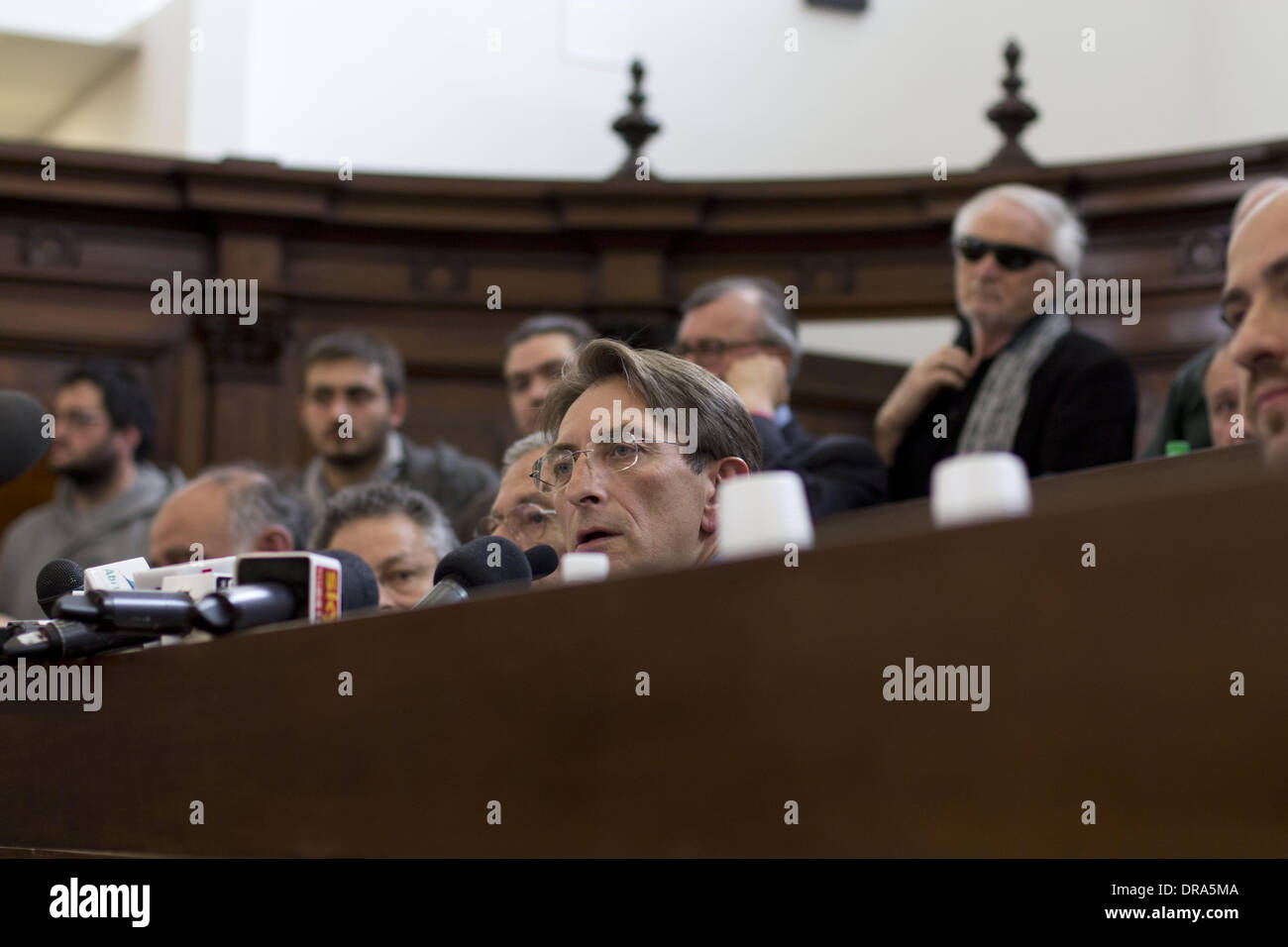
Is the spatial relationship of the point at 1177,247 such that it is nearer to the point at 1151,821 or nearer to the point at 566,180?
the point at 566,180

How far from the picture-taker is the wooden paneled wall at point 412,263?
465 cm

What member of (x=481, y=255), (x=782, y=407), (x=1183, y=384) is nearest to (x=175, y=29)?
(x=481, y=255)

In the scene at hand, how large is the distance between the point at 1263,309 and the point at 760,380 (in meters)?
1.67

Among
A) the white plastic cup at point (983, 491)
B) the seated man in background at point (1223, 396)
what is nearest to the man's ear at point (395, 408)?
the seated man in background at point (1223, 396)

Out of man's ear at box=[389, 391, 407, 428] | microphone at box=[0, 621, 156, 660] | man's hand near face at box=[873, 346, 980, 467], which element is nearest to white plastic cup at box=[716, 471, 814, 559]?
microphone at box=[0, 621, 156, 660]

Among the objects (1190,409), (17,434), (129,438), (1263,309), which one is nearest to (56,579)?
(17,434)

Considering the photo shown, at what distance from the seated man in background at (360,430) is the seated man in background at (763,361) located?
25.0 inches

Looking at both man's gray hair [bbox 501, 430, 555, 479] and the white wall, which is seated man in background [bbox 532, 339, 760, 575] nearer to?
man's gray hair [bbox 501, 430, 555, 479]

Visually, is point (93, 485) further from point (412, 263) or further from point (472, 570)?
point (472, 570)

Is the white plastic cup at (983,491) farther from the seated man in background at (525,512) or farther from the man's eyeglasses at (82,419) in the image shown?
the man's eyeglasses at (82,419)

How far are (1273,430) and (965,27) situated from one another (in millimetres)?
5157

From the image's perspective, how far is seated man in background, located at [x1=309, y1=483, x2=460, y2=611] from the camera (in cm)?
285

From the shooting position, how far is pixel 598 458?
2.05 meters
